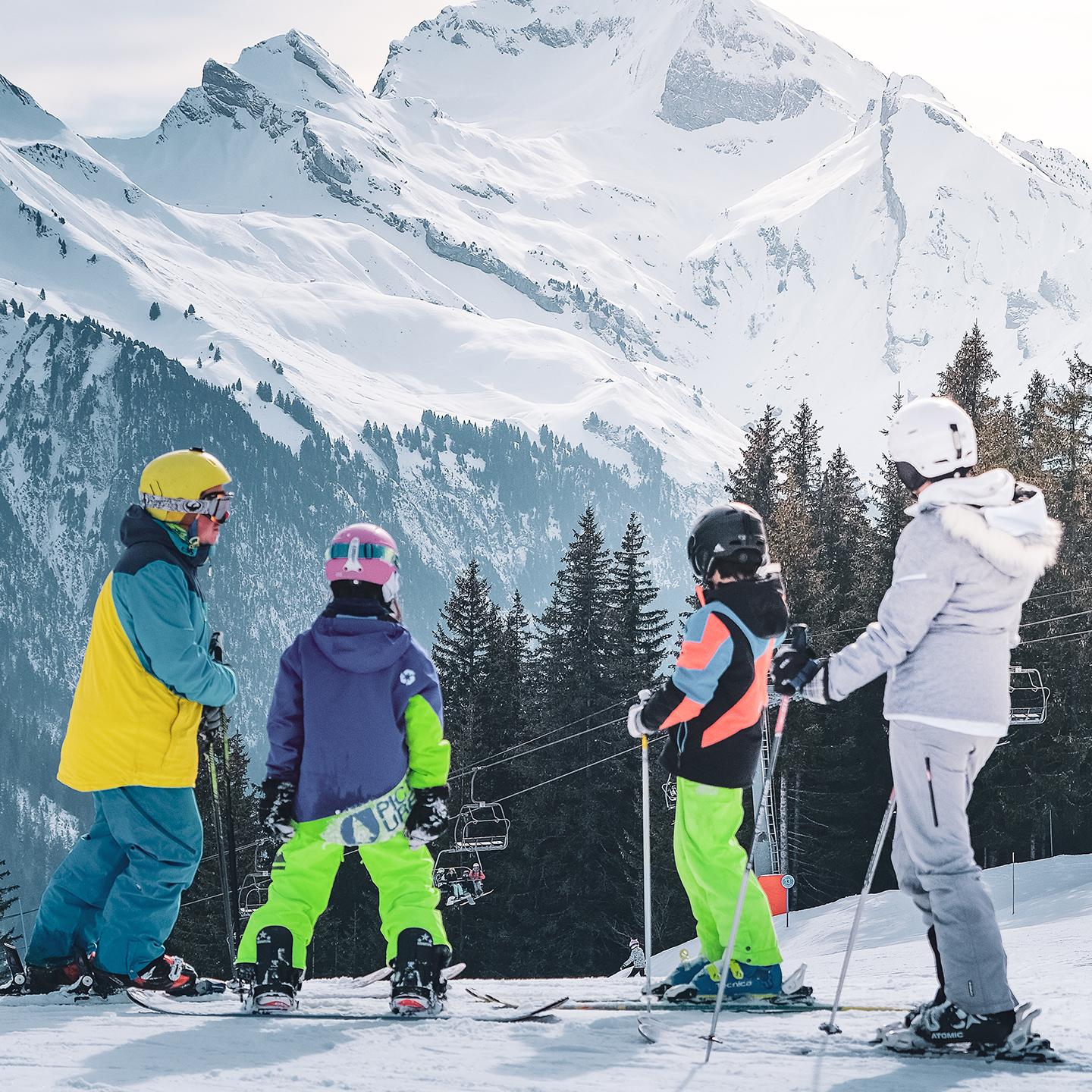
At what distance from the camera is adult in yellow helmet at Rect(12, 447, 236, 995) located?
548 centimetres

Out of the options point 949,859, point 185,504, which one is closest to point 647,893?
point 949,859

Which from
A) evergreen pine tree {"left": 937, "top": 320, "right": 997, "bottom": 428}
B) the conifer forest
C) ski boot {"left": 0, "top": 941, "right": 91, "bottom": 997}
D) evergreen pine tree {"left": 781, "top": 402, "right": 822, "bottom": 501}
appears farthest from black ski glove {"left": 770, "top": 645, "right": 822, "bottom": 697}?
evergreen pine tree {"left": 781, "top": 402, "right": 822, "bottom": 501}

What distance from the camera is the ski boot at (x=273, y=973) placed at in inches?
192

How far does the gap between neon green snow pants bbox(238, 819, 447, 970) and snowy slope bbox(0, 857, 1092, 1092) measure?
353 millimetres

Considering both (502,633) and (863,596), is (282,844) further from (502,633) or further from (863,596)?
(502,633)

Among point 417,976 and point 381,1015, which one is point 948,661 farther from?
point 381,1015

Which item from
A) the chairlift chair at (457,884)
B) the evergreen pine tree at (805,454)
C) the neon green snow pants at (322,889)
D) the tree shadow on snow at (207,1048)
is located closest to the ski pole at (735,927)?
the neon green snow pants at (322,889)

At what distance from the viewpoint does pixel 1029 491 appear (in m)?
4.57

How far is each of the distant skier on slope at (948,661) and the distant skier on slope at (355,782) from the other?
67.2 inches

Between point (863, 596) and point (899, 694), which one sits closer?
point (899, 694)

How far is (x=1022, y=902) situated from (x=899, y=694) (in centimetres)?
880

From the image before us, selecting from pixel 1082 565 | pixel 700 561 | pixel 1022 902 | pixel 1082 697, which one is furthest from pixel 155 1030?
→ pixel 1082 565

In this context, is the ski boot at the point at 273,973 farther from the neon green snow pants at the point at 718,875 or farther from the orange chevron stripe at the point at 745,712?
the orange chevron stripe at the point at 745,712

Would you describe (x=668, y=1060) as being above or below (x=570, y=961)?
above
